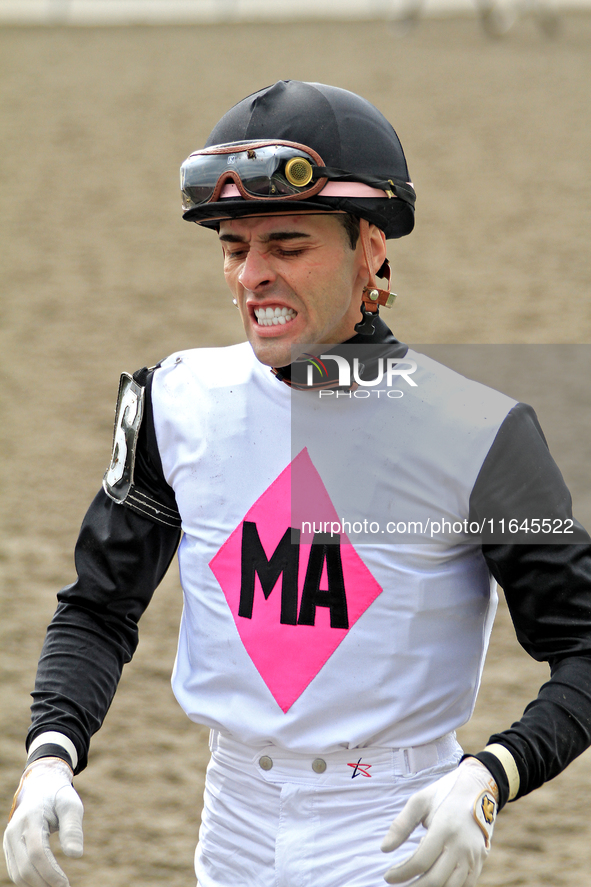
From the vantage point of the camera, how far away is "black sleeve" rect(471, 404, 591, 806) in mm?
1800

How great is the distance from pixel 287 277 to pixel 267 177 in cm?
19

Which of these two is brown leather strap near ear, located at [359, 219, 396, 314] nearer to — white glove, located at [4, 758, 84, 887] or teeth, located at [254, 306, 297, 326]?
teeth, located at [254, 306, 297, 326]

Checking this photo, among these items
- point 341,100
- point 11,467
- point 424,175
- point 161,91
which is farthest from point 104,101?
point 341,100

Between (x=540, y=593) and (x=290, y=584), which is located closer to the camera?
(x=540, y=593)

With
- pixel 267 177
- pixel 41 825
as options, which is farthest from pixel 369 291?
pixel 41 825

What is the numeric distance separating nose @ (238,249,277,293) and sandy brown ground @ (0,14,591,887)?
2.59 m

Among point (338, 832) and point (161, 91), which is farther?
point (161, 91)

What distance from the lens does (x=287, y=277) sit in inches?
80.7

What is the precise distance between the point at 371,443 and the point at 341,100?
2.26ft

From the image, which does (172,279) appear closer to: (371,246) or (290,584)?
(371,246)

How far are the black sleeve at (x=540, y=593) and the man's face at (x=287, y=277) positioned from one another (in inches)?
16.4

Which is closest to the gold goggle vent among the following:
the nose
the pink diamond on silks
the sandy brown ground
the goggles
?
the goggles

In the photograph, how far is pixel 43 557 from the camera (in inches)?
245

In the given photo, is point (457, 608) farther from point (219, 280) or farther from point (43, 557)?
point (219, 280)
